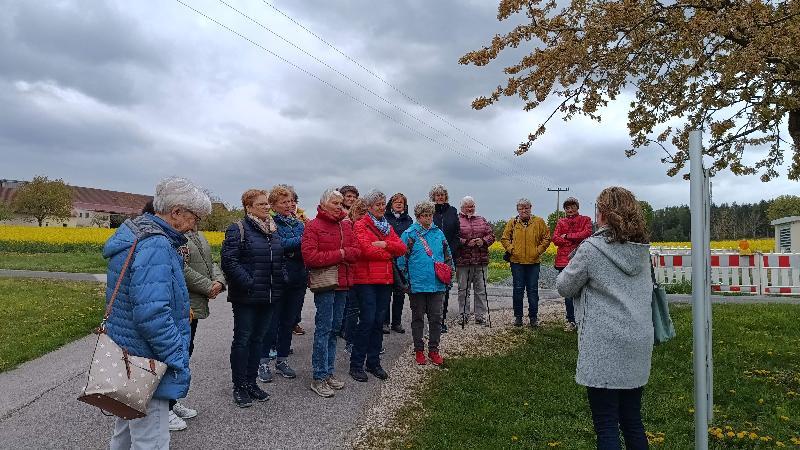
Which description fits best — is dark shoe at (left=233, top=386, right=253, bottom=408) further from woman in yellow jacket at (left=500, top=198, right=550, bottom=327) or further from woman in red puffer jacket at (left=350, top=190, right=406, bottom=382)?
woman in yellow jacket at (left=500, top=198, right=550, bottom=327)

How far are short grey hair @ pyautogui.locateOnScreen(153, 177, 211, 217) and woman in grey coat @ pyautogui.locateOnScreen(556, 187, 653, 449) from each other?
2140 mm

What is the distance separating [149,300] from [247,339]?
7.94 ft

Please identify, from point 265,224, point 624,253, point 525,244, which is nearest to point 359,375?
point 265,224

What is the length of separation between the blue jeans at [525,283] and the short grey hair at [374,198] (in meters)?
Result: 3.59

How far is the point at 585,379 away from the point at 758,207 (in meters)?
96.0

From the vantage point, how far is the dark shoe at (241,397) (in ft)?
17.0

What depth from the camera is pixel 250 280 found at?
5000 mm

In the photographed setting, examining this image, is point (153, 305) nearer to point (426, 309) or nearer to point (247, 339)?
point (247, 339)

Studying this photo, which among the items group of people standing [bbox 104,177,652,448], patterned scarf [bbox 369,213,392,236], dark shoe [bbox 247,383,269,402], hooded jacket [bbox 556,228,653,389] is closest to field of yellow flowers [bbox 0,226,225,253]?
group of people standing [bbox 104,177,652,448]

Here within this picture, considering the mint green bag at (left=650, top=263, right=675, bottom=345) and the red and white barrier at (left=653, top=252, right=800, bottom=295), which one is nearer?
the mint green bag at (left=650, top=263, right=675, bottom=345)

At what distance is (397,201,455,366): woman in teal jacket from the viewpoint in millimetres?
6738

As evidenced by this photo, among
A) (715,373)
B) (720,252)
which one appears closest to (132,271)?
(715,373)

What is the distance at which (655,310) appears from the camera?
3.50 m

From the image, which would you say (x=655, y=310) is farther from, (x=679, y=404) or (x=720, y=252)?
(x=720, y=252)
